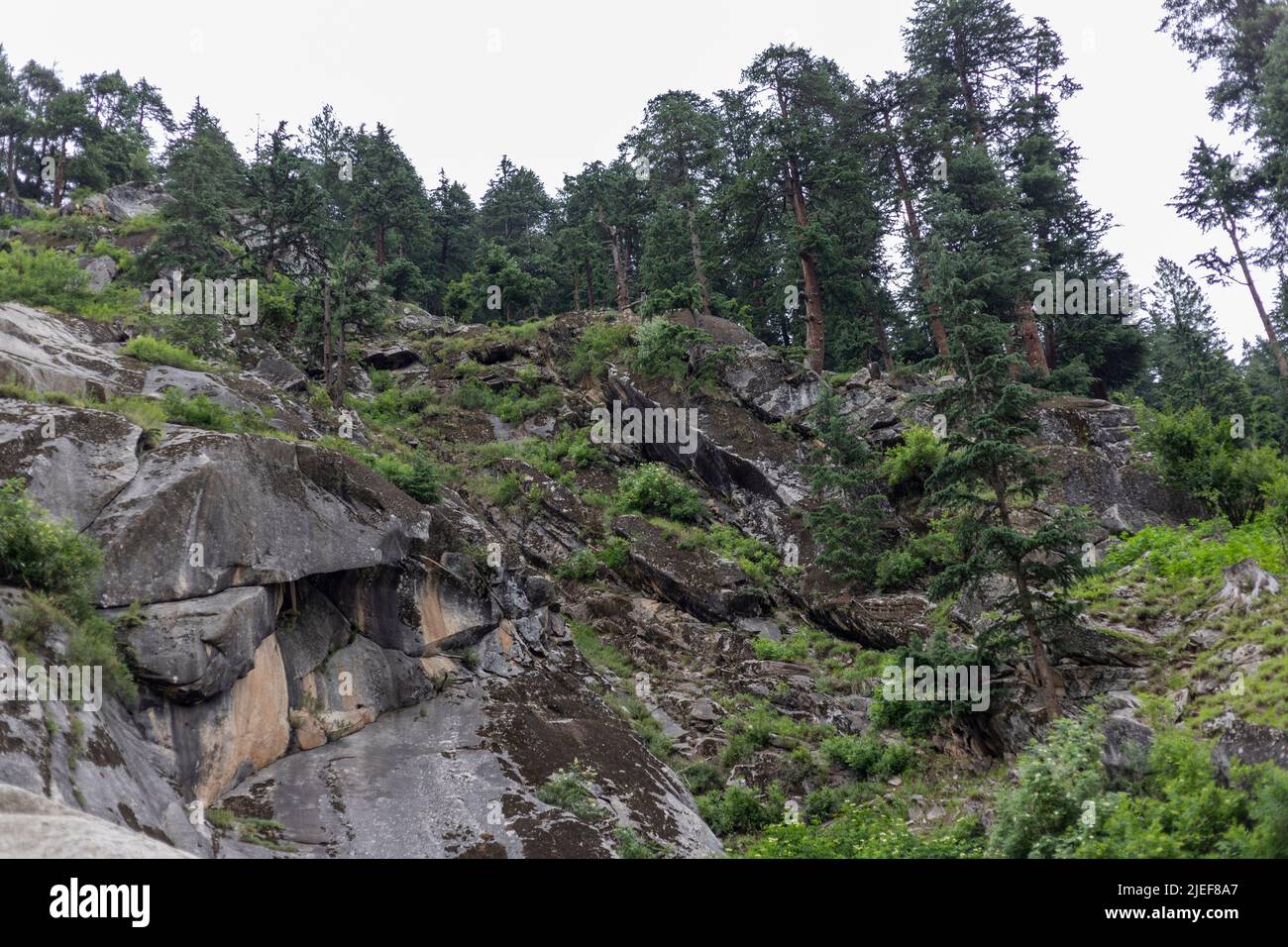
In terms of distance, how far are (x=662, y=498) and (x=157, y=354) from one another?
1516cm

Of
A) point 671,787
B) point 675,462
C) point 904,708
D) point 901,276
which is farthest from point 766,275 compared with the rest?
point 671,787

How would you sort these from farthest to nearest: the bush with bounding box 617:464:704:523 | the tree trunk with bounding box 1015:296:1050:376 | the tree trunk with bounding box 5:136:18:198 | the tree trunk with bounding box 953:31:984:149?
the tree trunk with bounding box 5:136:18:198
the tree trunk with bounding box 953:31:984:149
the tree trunk with bounding box 1015:296:1050:376
the bush with bounding box 617:464:704:523

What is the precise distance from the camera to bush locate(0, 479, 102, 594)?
11.0 metres

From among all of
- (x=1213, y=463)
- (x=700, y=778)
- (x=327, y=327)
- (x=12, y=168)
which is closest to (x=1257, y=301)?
(x=1213, y=463)

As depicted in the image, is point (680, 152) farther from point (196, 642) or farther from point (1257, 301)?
point (196, 642)

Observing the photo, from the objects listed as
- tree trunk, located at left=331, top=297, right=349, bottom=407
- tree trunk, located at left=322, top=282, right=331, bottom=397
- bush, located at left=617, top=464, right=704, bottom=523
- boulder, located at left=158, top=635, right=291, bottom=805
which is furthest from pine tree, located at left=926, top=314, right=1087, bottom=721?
tree trunk, located at left=322, top=282, right=331, bottom=397

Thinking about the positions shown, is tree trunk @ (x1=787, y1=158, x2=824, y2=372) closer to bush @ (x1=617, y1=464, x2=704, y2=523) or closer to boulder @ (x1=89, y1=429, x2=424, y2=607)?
bush @ (x1=617, y1=464, x2=704, y2=523)

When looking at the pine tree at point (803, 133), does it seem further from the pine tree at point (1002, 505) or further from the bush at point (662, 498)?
the pine tree at point (1002, 505)

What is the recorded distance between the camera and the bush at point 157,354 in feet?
67.1

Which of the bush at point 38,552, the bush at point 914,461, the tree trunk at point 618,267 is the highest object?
the tree trunk at point 618,267

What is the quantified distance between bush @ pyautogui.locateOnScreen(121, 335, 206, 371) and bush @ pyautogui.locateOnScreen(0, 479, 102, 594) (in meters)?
9.55

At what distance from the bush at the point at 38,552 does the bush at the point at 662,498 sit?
1745 centimetres

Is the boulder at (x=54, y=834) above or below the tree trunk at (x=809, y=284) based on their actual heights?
below

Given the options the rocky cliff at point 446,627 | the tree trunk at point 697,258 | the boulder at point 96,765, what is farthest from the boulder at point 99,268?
the boulder at point 96,765
